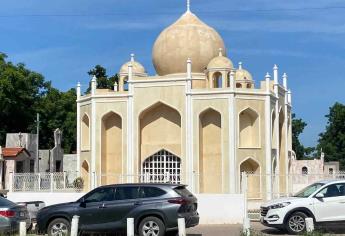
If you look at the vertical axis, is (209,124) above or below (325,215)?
above

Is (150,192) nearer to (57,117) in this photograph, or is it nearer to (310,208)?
(310,208)

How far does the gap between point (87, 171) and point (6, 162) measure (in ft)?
38.0

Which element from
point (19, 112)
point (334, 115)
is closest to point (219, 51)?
point (19, 112)

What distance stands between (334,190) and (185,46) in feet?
62.4

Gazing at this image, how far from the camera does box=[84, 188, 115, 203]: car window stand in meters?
16.5

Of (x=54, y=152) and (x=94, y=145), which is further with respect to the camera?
(x=54, y=152)

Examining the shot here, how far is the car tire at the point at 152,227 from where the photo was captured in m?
15.6

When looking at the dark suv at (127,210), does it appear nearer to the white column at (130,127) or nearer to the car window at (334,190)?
the car window at (334,190)

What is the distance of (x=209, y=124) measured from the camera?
105 feet

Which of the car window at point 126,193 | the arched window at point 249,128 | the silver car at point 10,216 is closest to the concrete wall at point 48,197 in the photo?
the silver car at point 10,216

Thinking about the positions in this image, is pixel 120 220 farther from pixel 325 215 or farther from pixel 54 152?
pixel 54 152

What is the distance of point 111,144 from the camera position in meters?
33.7

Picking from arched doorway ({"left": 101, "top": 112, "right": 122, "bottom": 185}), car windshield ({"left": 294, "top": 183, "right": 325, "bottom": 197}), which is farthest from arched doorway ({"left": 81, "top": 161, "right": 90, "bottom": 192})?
car windshield ({"left": 294, "top": 183, "right": 325, "bottom": 197})

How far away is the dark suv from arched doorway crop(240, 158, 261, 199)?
11.9 meters
